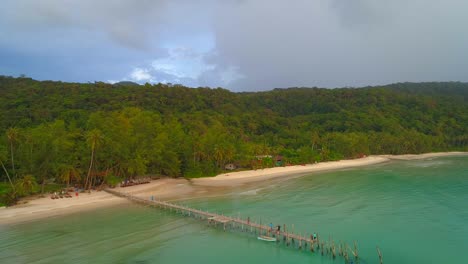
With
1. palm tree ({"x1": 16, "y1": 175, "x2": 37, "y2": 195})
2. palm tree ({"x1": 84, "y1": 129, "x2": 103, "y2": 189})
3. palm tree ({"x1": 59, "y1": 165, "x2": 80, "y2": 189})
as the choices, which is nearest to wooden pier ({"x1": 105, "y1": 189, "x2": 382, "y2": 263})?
palm tree ({"x1": 84, "y1": 129, "x2": 103, "y2": 189})

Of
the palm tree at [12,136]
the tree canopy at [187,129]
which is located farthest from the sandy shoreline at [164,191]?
the palm tree at [12,136]

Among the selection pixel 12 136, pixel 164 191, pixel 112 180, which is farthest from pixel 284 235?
pixel 12 136

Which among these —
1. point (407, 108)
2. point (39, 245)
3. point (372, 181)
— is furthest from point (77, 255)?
point (407, 108)

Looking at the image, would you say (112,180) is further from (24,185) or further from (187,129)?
(187,129)

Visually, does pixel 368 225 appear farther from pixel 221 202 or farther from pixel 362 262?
pixel 221 202

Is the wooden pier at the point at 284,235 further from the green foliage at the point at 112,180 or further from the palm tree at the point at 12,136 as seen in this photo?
the palm tree at the point at 12,136

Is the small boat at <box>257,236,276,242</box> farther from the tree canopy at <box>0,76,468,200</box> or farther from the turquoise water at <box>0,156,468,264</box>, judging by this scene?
the tree canopy at <box>0,76,468,200</box>
